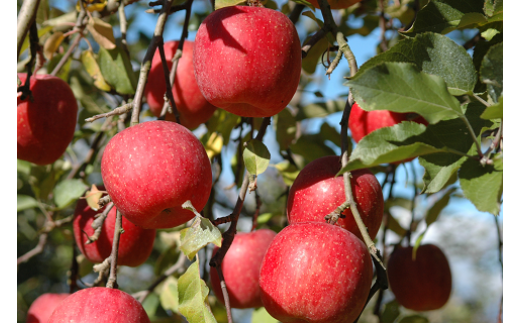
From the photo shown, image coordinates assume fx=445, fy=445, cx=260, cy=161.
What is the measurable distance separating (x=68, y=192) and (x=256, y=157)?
0.61 metres

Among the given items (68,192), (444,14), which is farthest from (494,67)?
(68,192)

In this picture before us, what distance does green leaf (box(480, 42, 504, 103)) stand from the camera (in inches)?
23.7

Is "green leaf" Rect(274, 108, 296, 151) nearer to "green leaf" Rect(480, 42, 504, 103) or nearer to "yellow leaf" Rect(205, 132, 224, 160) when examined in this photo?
"yellow leaf" Rect(205, 132, 224, 160)

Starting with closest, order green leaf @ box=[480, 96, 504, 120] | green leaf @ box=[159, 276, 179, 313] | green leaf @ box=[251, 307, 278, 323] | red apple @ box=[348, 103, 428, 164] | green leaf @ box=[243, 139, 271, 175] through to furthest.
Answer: green leaf @ box=[480, 96, 504, 120], green leaf @ box=[243, 139, 271, 175], red apple @ box=[348, 103, 428, 164], green leaf @ box=[251, 307, 278, 323], green leaf @ box=[159, 276, 179, 313]

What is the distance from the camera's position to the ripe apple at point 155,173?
702mm

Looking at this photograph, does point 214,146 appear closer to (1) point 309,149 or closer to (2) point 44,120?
(1) point 309,149

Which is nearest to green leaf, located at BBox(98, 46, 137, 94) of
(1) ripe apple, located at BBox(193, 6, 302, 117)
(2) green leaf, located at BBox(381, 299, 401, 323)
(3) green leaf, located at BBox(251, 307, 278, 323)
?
(1) ripe apple, located at BBox(193, 6, 302, 117)

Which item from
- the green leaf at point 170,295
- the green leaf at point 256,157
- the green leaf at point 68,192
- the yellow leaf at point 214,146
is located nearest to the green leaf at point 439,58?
the green leaf at point 256,157

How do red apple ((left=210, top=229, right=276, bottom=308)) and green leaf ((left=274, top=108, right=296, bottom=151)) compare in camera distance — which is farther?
green leaf ((left=274, top=108, right=296, bottom=151))

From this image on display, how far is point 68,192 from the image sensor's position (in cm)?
124

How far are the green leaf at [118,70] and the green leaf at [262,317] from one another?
0.72 m

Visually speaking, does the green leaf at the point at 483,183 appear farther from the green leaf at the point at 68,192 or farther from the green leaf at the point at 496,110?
the green leaf at the point at 68,192

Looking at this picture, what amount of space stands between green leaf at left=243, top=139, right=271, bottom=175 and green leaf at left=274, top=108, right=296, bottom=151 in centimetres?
38
